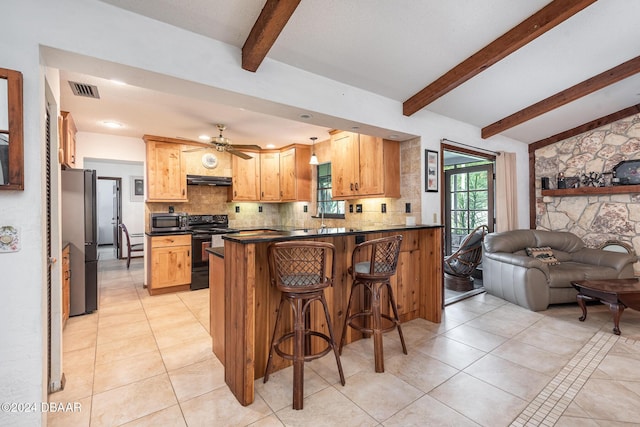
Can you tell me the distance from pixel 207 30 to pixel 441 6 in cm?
165

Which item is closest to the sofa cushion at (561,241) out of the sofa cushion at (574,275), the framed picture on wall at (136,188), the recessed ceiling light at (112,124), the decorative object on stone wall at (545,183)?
the sofa cushion at (574,275)

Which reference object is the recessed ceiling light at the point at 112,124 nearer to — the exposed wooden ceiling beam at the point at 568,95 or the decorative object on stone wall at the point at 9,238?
the decorative object on stone wall at the point at 9,238

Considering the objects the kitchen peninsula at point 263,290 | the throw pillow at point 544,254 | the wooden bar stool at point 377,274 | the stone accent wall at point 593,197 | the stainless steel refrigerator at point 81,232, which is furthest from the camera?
the stone accent wall at point 593,197

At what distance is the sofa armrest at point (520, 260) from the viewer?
353cm

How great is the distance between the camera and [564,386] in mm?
2047

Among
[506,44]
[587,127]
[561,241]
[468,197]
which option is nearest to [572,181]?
[587,127]

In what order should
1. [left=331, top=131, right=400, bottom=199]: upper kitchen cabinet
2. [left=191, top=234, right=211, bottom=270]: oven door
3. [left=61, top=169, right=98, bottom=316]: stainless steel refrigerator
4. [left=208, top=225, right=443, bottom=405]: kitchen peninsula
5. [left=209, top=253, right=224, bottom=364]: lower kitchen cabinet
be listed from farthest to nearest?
1. [left=191, top=234, right=211, bottom=270]: oven door
2. [left=331, top=131, right=400, bottom=199]: upper kitchen cabinet
3. [left=61, top=169, right=98, bottom=316]: stainless steel refrigerator
4. [left=209, top=253, right=224, bottom=364]: lower kitchen cabinet
5. [left=208, top=225, right=443, bottom=405]: kitchen peninsula

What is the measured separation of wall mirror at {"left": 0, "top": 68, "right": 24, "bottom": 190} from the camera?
4.50 ft

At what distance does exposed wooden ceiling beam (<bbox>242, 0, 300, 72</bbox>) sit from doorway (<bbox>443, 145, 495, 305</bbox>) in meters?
3.96

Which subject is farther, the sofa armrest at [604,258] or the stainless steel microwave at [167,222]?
the stainless steel microwave at [167,222]

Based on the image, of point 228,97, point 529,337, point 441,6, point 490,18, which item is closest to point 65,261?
point 228,97

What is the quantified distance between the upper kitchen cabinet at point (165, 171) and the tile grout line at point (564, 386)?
4.87 m

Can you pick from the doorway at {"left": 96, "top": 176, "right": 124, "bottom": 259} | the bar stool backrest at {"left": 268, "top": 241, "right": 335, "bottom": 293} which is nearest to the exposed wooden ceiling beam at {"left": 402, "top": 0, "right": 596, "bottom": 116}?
the bar stool backrest at {"left": 268, "top": 241, "right": 335, "bottom": 293}

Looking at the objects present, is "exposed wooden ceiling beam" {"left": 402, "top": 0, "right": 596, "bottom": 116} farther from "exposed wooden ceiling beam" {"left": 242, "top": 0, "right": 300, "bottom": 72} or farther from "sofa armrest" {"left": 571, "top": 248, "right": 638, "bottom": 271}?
"sofa armrest" {"left": 571, "top": 248, "right": 638, "bottom": 271}
